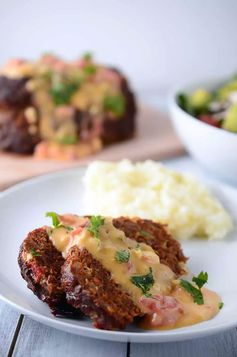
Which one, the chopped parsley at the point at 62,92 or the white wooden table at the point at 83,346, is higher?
the white wooden table at the point at 83,346

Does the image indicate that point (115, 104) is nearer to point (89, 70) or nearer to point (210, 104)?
point (89, 70)

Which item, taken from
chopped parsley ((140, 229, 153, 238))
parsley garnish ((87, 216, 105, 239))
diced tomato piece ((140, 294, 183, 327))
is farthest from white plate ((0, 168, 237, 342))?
parsley garnish ((87, 216, 105, 239))

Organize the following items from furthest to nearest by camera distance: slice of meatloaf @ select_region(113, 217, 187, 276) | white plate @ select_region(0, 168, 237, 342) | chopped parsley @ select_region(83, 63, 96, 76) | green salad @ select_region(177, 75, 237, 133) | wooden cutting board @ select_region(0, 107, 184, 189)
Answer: chopped parsley @ select_region(83, 63, 96, 76), green salad @ select_region(177, 75, 237, 133), wooden cutting board @ select_region(0, 107, 184, 189), slice of meatloaf @ select_region(113, 217, 187, 276), white plate @ select_region(0, 168, 237, 342)

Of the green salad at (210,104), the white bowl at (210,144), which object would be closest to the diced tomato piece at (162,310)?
the white bowl at (210,144)

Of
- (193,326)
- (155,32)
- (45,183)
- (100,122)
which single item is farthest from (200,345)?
(155,32)

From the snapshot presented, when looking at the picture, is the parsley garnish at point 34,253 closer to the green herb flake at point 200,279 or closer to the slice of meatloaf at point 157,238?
the slice of meatloaf at point 157,238

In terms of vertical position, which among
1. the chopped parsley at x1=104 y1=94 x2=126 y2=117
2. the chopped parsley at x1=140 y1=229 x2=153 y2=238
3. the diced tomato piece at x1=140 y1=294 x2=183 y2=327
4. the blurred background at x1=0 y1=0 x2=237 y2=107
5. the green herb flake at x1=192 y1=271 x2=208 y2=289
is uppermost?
the diced tomato piece at x1=140 y1=294 x2=183 y2=327

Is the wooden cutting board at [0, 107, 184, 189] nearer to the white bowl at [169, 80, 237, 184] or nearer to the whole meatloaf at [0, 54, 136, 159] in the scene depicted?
the whole meatloaf at [0, 54, 136, 159]
